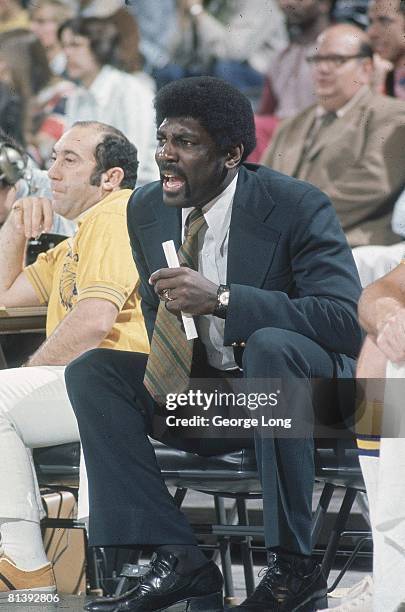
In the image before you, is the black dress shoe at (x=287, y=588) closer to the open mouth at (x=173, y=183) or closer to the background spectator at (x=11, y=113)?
the open mouth at (x=173, y=183)

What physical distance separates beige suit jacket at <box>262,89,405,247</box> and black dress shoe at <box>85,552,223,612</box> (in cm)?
87

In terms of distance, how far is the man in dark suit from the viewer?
2422mm

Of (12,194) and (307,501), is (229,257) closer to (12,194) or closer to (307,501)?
(307,501)

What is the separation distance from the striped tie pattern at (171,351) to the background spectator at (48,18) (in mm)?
788

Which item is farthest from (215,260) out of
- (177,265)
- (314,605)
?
(314,605)

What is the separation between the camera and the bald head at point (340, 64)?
2768 mm

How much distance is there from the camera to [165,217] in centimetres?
278

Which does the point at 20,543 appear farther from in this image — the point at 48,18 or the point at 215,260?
the point at 48,18

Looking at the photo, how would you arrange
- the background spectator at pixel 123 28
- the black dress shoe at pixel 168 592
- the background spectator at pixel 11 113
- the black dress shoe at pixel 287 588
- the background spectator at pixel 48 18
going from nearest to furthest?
the black dress shoe at pixel 287 588
the black dress shoe at pixel 168 592
the background spectator at pixel 123 28
the background spectator at pixel 48 18
the background spectator at pixel 11 113

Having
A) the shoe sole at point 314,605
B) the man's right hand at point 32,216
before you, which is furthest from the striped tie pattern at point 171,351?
the man's right hand at point 32,216

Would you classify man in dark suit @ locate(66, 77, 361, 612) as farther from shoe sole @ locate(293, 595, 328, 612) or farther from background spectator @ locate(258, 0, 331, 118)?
background spectator @ locate(258, 0, 331, 118)

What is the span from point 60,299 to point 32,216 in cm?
29

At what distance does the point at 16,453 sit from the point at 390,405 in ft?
3.32

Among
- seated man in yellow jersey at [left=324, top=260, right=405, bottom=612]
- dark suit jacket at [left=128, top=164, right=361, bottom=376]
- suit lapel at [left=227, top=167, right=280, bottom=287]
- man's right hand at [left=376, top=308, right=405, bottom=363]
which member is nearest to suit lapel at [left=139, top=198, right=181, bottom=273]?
dark suit jacket at [left=128, top=164, right=361, bottom=376]
